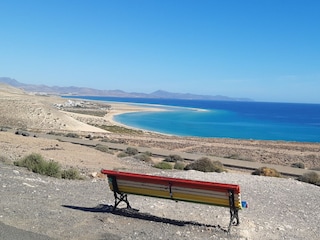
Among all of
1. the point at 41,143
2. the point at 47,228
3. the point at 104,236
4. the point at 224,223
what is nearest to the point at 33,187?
the point at 47,228

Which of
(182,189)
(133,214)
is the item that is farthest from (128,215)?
(182,189)

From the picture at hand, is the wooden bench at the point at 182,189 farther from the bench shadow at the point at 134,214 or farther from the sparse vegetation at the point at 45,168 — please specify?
the sparse vegetation at the point at 45,168

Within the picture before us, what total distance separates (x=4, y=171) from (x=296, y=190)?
8.73 meters

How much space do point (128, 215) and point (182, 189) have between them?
3.97ft

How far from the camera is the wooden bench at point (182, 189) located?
6.86 m

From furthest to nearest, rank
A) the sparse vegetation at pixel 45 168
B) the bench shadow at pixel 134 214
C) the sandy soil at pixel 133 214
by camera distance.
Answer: the sparse vegetation at pixel 45 168 → the bench shadow at pixel 134 214 → the sandy soil at pixel 133 214

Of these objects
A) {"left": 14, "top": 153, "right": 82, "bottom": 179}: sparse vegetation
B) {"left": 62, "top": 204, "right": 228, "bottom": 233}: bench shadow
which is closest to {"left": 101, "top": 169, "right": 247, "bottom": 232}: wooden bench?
{"left": 62, "top": 204, "right": 228, "bottom": 233}: bench shadow

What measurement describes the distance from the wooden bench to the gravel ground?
0.44 metres

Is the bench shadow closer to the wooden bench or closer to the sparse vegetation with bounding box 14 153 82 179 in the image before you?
the wooden bench

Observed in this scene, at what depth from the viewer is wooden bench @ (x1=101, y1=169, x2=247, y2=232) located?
22.5 feet

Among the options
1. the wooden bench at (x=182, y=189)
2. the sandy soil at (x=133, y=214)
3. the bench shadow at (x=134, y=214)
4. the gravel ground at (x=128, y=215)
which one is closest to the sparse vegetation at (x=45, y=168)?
the sandy soil at (x=133, y=214)

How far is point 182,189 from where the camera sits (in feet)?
23.7

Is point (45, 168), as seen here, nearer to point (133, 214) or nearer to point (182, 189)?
point (133, 214)

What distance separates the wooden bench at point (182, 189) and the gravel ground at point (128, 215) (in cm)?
44
